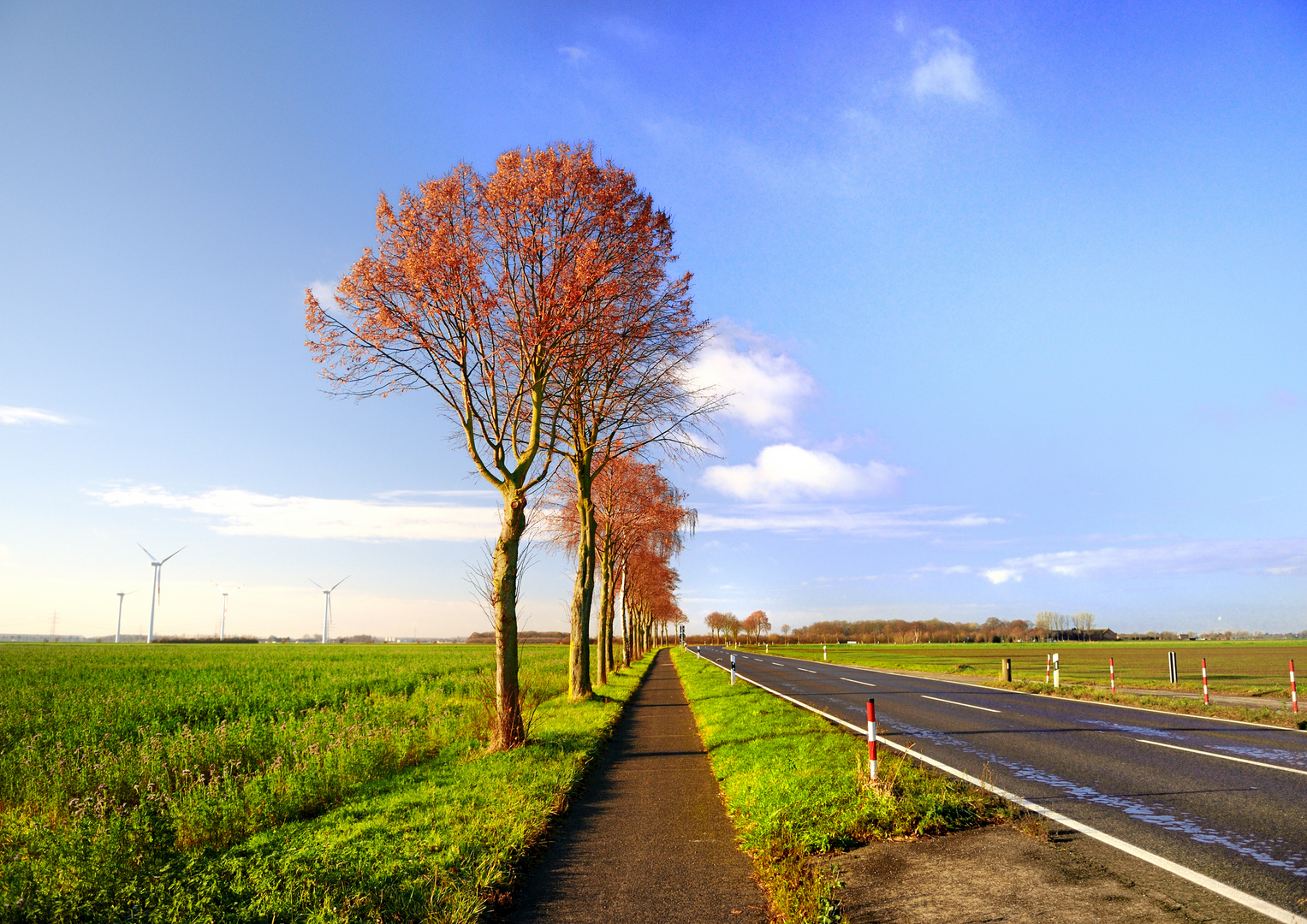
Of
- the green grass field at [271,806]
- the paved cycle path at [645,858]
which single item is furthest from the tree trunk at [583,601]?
the paved cycle path at [645,858]

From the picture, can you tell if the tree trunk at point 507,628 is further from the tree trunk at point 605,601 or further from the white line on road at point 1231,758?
the tree trunk at point 605,601

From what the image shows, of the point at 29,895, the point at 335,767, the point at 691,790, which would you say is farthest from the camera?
the point at 335,767

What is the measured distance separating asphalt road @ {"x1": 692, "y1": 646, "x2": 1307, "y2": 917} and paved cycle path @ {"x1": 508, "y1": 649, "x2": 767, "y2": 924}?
363cm

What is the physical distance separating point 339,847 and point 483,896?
1.88 metres

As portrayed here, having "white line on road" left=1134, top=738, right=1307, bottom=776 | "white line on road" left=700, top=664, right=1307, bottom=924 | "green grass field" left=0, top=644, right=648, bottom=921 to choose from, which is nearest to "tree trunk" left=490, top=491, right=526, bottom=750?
"green grass field" left=0, top=644, right=648, bottom=921

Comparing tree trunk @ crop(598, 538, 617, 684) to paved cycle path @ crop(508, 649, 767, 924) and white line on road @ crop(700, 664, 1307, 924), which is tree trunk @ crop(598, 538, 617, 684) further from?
white line on road @ crop(700, 664, 1307, 924)

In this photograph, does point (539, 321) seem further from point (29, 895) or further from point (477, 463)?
point (29, 895)

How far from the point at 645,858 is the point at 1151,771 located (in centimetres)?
743

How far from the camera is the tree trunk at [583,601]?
65.7ft

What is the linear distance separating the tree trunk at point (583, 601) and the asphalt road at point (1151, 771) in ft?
21.8

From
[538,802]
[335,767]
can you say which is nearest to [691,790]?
[538,802]

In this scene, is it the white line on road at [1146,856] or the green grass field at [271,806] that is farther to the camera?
the green grass field at [271,806]

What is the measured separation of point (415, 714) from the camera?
17953mm

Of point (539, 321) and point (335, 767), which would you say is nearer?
point (335, 767)
